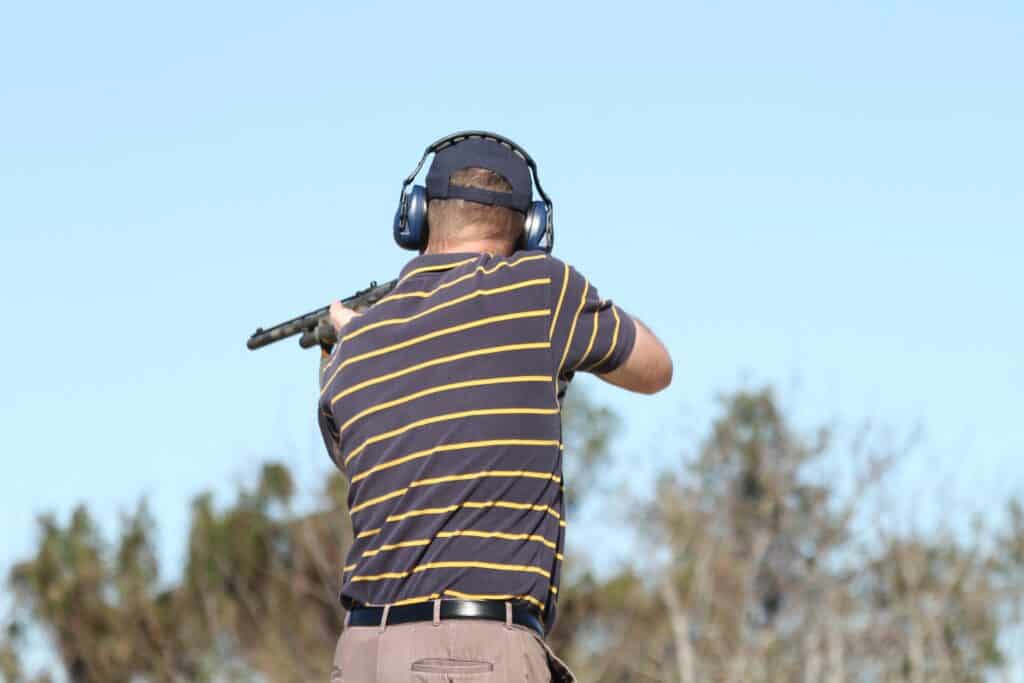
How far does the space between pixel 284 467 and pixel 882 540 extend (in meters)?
12.1

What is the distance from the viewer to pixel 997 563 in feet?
110

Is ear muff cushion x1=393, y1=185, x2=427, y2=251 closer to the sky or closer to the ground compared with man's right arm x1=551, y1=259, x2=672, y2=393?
closer to the sky

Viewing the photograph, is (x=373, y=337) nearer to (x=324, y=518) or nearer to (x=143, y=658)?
(x=324, y=518)

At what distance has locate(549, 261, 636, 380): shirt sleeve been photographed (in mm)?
4203

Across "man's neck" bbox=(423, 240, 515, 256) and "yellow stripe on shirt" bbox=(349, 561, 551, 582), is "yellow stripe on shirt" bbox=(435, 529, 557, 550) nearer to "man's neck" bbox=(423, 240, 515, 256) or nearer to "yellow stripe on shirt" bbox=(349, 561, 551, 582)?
"yellow stripe on shirt" bbox=(349, 561, 551, 582)

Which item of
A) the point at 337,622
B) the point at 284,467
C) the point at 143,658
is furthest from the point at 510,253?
the point at 143,658

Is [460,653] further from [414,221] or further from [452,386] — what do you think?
[414,221]

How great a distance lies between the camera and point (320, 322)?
4.84 metres

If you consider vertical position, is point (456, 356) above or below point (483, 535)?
above

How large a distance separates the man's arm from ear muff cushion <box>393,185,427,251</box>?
643 millimetres

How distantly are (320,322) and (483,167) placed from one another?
763 mm

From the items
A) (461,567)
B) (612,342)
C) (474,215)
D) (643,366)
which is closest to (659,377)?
Result: (643,366)

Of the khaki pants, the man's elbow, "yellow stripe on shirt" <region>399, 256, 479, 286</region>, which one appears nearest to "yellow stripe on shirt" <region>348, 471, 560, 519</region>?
the khaki pants

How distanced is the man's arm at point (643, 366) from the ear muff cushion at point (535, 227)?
1.21ft
